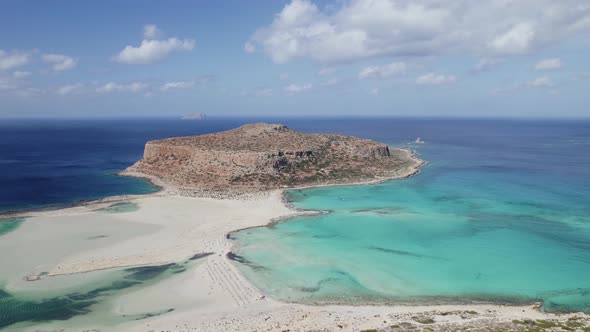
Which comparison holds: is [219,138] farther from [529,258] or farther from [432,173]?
[529,258]

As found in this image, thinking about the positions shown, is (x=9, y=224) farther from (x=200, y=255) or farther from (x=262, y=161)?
(x=262, y=161)

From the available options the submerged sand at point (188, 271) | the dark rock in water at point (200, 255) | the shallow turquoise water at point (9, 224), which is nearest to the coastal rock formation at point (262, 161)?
the submerged sand at point (188, 271)

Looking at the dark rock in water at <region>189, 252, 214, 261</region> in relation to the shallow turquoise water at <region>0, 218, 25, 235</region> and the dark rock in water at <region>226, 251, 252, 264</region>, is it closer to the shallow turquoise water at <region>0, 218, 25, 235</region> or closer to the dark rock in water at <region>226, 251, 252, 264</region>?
the dark rock in water at <region>226, 251, 252, 264</region>

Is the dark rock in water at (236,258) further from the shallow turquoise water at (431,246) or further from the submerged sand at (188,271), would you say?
the shallow turquoise water at (431,246)

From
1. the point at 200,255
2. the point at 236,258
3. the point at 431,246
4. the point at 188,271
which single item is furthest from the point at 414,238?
the point at 188,271

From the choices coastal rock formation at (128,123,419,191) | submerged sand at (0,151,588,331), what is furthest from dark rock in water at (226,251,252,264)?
coastal rock formation at (128,123,419,191)

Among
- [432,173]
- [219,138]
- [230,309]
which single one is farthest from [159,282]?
[432,173]
